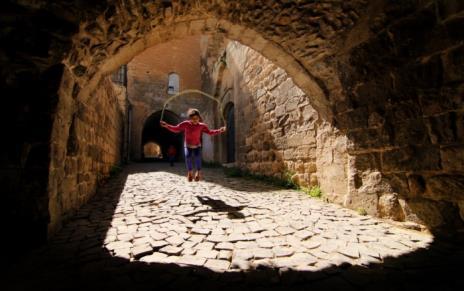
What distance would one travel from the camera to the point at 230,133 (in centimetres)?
887

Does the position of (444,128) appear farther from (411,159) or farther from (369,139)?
(369,139)

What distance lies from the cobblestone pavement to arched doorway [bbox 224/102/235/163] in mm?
5717

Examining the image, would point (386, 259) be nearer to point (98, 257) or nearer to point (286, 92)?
point (98, 257)

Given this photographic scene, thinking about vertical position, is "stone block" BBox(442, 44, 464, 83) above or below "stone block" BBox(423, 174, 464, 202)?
above

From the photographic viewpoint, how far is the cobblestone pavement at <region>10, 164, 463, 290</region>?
1.42 m

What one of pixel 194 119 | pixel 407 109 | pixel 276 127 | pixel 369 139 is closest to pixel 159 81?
pixel 194 119

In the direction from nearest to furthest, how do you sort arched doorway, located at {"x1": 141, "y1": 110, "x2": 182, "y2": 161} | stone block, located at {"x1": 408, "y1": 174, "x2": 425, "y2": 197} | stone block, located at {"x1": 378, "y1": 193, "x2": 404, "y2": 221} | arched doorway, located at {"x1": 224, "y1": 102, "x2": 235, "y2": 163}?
stone block, located at {"x1": 408, "y1": 174, "x2": 425, "y2": 197} → stone block, located at {"x1": 378, "y1": 193, "x2": 404, "y2": 221} → arched doorway, located at {"x1": 224, "y1": 102, "x2": 235, "y2": 163} → arched doorway, located at {"x1": 141, "y1": 110, "x2": 182, "y2": 161}

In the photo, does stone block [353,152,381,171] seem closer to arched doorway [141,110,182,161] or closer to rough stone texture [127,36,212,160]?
rough stone texture [127,36,212,160]

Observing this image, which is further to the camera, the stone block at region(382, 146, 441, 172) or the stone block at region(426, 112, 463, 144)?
the stone block at region(382, 146, 441, 172)

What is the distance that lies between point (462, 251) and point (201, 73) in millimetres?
14372

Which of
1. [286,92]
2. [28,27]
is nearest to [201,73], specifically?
[286,92]

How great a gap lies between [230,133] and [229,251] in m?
7.15

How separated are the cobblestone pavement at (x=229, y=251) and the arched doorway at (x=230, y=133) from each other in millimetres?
5717

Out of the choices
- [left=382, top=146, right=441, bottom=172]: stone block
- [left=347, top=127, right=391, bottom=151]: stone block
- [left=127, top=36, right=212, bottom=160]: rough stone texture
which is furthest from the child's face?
[left=127, top=36, right=212, bottom=160]: rough stone texture
